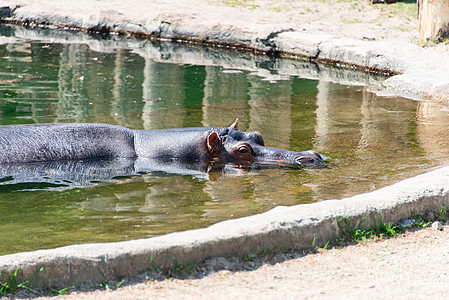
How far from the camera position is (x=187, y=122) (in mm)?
7324

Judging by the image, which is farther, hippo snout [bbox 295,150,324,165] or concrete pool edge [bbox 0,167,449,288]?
hippo snout [bbox 295,150,324,165]

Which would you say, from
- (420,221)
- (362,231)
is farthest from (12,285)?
(420,221)

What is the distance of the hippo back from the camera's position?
5621 mm

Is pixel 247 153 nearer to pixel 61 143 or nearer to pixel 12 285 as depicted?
pixel 61 143

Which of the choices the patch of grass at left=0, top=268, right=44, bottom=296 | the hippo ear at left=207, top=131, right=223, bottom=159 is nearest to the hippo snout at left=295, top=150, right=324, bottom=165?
the hippo ear at left=207, top=131, right=223, bottom=159

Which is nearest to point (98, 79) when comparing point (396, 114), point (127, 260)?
point (396, 114)

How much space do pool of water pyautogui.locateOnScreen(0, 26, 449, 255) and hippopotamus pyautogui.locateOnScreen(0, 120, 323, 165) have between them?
231 mm

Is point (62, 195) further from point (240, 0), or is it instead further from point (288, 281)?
point (240, 0)

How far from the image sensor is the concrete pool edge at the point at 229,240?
3047 millimetres

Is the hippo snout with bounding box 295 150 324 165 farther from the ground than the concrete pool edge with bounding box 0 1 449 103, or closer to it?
closer to it

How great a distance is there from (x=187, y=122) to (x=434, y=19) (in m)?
5.85

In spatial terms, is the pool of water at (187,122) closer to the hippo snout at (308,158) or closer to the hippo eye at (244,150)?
the hippo snout at (308,158)

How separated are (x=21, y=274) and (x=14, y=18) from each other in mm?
14452

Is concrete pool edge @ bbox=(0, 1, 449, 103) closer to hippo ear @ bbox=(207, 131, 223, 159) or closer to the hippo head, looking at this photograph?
the hippo head
